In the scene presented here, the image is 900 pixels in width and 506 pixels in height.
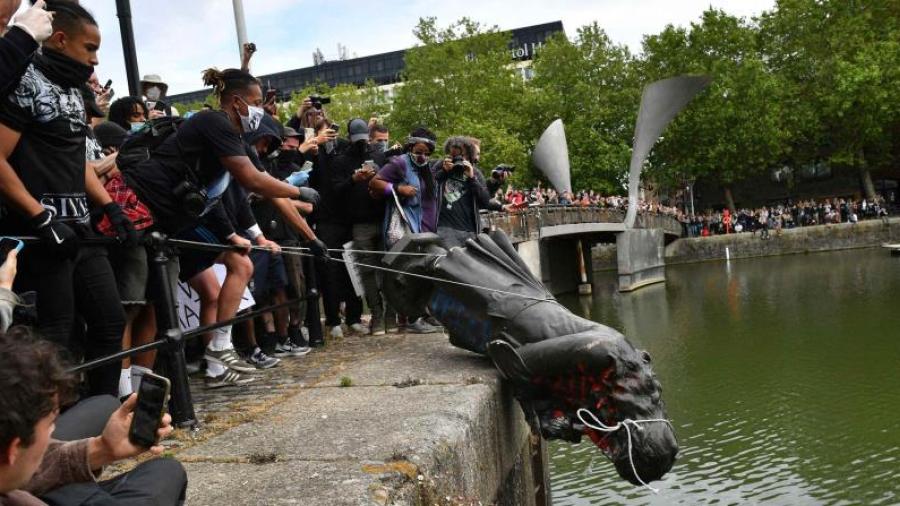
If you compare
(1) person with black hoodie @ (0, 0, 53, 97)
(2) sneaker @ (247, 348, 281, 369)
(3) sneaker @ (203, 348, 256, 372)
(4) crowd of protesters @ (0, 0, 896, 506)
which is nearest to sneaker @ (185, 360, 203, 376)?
(4) crowd of protesters @ (0, 0, 896, 506)

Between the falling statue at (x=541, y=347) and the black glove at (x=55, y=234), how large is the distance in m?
1.94

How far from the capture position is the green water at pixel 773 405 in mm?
6023

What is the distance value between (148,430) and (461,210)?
207 inches

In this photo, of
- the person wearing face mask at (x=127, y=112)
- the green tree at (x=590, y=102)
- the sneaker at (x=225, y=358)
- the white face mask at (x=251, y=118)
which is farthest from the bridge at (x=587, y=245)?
the white face mask at (x=251, y=118)

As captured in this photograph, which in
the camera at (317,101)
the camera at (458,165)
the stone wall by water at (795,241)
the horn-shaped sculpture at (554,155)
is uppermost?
the horn-shaped sculpture at (554,155)

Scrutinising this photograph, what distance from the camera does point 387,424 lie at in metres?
3.05

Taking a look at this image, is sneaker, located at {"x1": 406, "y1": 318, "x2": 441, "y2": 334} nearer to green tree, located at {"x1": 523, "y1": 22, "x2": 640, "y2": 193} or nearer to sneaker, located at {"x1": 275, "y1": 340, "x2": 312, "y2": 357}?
sneaker, located at {"x1": 275, "y1": 340, "x2": 312, "y2": 357}

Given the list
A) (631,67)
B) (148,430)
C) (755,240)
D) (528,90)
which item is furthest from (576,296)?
(148,430)

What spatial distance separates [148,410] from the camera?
169cm

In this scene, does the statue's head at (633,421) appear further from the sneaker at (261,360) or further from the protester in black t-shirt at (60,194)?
the sneaker at (261,360)

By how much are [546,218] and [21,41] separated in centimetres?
2203

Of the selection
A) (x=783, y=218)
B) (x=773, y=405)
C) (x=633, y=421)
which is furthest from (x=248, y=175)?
(x=783, y=218)

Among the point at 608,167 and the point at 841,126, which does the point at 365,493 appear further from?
the point at 841,126

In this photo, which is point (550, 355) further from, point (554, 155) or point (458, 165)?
point (554, 155)
